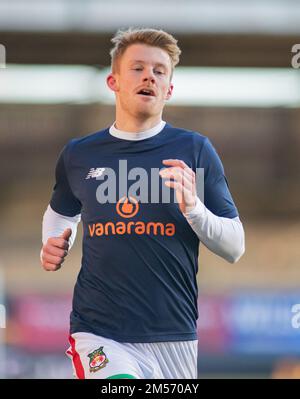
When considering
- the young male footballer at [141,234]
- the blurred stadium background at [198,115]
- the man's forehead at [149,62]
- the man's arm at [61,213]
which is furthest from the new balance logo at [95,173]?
the blurred stadium background at [198,115]

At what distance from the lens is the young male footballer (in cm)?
291

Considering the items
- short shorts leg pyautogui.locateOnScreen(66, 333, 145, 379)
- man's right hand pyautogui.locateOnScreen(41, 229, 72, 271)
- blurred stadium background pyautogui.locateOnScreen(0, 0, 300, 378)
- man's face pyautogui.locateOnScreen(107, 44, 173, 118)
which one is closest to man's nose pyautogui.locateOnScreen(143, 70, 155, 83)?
man's face pyautogui.locateOnScreen(107, 44, 173, 118)

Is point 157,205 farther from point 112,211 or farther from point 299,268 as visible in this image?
point 299,268

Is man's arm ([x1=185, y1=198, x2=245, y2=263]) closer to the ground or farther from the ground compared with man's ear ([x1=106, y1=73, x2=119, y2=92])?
closer to the ground

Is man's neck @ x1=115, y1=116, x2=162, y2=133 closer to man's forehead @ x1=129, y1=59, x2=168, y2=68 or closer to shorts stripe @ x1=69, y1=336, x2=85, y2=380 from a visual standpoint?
man's forehead @ x1=129, y1=59, x2=168, y2=68

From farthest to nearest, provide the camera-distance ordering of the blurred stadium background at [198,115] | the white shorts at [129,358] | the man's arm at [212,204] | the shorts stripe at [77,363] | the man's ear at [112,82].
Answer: the blurred stadium background at [198,115]
the man's ear at [112,82]
the shorts stripe at [77,363]
the white shorts at [129,358]
the man's arm at [212,204]

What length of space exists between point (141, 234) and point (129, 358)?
410 millimetres

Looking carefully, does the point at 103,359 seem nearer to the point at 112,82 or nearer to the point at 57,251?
the point at 57,251

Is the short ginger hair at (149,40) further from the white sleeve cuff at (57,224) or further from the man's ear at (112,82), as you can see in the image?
the white sleeve cuff at (57,224)

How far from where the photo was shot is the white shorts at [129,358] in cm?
286

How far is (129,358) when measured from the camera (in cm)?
288

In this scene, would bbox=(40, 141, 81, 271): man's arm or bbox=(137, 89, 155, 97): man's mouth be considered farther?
bbox=(40, 141, 81, 271): man's arm

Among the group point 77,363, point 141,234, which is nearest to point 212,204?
point 141,234
